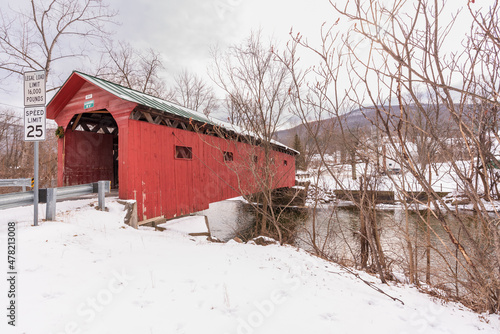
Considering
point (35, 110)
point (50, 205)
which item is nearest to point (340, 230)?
point (50, 205)

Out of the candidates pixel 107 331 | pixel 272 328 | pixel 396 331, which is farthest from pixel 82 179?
pixel 396 331

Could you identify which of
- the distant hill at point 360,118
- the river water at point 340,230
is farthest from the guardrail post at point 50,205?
the river water at point 340,230

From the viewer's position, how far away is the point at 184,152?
290 inches

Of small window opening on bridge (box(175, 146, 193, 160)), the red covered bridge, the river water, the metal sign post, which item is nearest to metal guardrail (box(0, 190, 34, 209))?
the metal sign post

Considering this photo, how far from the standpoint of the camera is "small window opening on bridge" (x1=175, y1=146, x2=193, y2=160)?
723 centimetres

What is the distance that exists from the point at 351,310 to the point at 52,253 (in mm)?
3560

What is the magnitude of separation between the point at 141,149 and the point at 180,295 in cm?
419

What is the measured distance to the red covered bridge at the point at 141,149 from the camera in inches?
221

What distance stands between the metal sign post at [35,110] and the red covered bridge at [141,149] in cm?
171

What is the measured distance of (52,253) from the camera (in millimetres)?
2934

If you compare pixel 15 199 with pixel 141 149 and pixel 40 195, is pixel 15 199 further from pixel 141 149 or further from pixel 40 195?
pixel 141 149

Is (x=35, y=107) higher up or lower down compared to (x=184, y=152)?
higher up

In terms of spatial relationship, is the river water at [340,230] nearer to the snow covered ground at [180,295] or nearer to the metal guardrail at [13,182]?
the snow covered ground at [180,295]

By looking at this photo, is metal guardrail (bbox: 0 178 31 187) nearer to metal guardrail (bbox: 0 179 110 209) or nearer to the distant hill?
metal guardrail (bbox: 0 179 110 209)
